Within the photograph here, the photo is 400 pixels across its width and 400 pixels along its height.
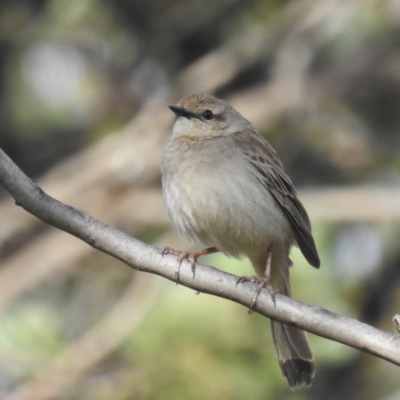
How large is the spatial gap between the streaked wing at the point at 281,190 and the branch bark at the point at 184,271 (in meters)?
1.46

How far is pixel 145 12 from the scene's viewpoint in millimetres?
10102

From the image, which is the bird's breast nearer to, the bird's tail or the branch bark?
the bird's tail

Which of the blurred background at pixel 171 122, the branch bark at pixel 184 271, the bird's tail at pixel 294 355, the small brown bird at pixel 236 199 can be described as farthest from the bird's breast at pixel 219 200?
the blurred background at pixel 171 122

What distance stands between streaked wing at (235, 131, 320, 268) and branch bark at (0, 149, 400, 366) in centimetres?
146

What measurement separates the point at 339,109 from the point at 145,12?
289cm

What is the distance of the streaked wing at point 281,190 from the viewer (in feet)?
21.4

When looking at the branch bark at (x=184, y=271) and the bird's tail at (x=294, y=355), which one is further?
the bird's tail at (x=294, y=355)

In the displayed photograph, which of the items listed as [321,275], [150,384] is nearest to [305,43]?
[321,275]

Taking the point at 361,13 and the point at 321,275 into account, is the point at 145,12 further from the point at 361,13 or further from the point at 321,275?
the point at 321,275

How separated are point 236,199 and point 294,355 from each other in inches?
54.1

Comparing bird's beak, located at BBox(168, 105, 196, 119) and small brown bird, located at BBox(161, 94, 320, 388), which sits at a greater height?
bird's beak, located at BBox(168, 105, 196, 119)

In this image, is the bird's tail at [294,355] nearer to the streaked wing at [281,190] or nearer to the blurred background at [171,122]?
the streaked wing at [281,190]

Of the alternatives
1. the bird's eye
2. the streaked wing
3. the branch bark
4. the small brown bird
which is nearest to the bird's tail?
the small brown bird

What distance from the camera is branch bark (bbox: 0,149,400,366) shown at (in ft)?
14.7
